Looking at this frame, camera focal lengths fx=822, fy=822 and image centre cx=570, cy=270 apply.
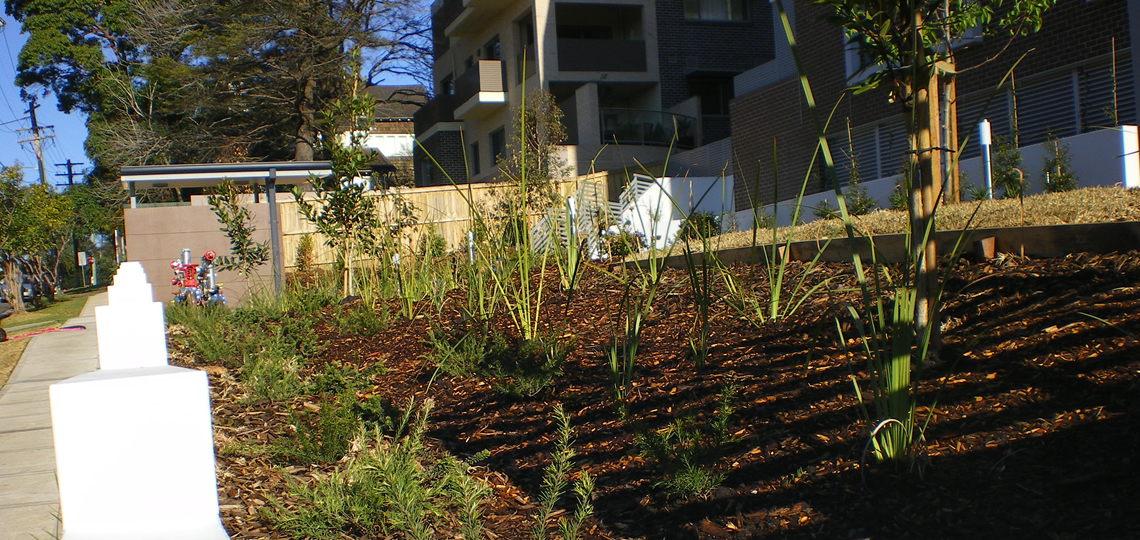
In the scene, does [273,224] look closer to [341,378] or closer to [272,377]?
[272,377]

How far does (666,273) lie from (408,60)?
82.6ft

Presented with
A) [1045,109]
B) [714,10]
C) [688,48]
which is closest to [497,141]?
[688,48]

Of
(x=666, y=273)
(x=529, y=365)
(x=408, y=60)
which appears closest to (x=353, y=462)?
(x=529, y=365)

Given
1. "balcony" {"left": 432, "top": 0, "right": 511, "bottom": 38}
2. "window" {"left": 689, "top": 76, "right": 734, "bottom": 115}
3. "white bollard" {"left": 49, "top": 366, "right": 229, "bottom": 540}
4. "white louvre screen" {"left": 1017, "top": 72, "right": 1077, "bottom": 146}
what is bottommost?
"white bollard" {"left": 49, "top": 366, "right": 229, "bottom": 540}

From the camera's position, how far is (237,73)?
23844 millimetres

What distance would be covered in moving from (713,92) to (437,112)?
946 cm

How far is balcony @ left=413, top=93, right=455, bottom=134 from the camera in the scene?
88.7ft

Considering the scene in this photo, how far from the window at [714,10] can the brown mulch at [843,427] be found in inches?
800

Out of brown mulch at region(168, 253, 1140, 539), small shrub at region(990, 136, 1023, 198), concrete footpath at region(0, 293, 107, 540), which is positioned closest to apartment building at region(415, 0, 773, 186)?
small shrub at region(990, 136, 1023, 198)

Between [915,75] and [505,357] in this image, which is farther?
[505,357]

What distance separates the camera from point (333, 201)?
7289mm

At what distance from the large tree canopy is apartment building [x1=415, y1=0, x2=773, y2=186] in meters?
3.56

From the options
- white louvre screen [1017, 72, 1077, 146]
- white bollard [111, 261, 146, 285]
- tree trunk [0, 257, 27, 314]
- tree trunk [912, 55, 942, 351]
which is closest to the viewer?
white bollard [111, 261, 146, 285]

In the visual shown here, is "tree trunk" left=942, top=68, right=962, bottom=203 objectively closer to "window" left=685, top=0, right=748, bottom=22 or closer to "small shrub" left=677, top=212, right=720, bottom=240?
"small shrub" left=677, top=212, right=720, bottom=240
